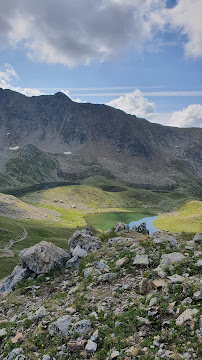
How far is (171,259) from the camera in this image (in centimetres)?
1814

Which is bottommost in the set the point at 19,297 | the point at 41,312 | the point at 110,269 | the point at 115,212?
the point at 115,212

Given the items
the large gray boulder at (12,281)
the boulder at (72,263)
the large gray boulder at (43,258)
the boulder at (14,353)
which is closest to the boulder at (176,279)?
the boulder at (14,353)

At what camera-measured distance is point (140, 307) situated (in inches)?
556

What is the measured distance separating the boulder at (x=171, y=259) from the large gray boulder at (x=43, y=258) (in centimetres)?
1137

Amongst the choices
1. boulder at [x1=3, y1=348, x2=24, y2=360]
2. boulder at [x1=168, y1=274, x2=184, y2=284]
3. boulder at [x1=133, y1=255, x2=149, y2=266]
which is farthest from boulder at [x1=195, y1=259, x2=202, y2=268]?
boulder at [x1=3, y1=348, x2=24, y2=360]

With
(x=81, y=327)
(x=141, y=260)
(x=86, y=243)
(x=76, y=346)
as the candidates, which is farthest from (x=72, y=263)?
(x=76, y=346)

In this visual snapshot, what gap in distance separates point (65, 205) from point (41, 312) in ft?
559

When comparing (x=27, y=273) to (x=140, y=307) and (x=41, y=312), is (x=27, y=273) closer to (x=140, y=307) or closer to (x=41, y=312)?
(x=41, y=312)

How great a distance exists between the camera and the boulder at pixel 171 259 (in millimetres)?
17500

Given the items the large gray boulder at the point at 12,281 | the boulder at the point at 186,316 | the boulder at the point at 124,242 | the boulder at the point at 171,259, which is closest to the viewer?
the boulder at the point at 186,316

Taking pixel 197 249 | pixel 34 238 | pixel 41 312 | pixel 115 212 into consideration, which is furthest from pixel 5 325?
pixel 115 212

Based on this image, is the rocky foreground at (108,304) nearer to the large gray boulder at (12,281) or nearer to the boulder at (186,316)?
the boulder at (186,316)

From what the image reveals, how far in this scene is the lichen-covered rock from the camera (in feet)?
44.8

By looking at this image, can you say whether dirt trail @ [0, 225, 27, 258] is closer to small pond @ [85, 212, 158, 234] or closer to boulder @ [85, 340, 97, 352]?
boulder @ [85, 340, 97, 352]
